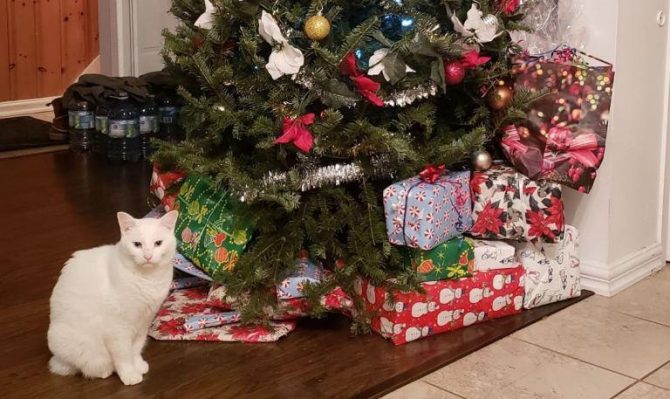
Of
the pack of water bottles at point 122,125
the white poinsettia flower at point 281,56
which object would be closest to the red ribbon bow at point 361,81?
the white poinsettia flower at point 281,56

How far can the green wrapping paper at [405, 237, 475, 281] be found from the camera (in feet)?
7.54

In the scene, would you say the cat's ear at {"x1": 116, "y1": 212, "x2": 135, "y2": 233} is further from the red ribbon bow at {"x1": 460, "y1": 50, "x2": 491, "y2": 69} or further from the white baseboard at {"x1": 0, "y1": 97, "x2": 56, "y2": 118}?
the white baseboard at {"x1": 0, "y1": 97, "x2": 56, "y2": 118}

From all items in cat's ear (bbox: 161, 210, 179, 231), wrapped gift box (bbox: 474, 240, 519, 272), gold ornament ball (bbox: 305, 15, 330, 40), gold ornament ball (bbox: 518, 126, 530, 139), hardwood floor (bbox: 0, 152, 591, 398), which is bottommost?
hardwood floor (bbox: 0, 152, 591, 398)

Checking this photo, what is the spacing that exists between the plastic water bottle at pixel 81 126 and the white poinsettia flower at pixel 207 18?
243 centimetres

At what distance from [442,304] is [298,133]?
1.92 ft

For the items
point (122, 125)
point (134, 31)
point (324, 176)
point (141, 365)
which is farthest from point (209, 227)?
point (134, 31)

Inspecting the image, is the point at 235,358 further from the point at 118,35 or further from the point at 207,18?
the point at 118,35

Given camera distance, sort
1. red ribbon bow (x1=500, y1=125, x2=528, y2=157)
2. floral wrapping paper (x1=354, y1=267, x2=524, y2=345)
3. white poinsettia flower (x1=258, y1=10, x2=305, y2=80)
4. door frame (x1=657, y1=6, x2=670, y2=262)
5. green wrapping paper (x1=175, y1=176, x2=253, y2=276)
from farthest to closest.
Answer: door frame (x1=657, y1=6, x2=670, y2=262), red ribbon bow (x1=500, y1=125, x2=528, y2=157), green wrapping paper (x1=175, y1=176, x2=253, y2=276), floral wrapping paper (x1=354, y1=267, x2=524, y2=345), white poinsettia flower (x1=258, y1=10, x2=305, y2=80)

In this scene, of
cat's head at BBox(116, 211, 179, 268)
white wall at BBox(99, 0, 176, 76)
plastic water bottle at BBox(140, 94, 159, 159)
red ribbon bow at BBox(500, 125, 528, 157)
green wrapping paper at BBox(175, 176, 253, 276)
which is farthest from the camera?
white wall at BBox(99, 0, 176, 76)

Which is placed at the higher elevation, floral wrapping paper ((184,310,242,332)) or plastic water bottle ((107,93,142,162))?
plastic water bottle ((107,93,142,162))

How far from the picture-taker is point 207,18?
233cm

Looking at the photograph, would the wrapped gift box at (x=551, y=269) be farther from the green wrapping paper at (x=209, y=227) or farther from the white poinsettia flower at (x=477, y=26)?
the green wrapping paper at (x=209, y=227)

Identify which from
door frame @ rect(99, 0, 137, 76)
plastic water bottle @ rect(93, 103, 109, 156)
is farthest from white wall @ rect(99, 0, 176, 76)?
plastic water bottle @ rect(93, 103, 109, 156)

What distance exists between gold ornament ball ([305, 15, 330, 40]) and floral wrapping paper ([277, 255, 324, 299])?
59cm
